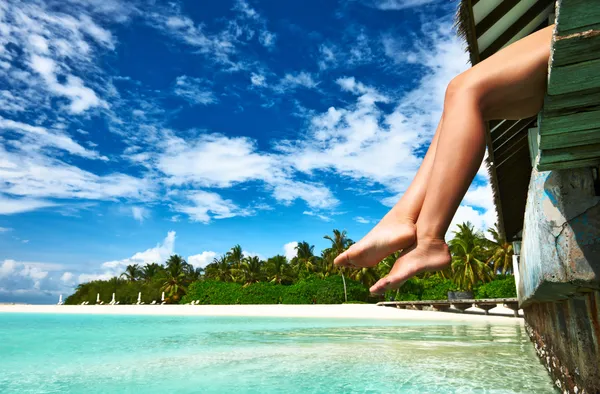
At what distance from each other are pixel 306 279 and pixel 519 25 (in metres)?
28.6

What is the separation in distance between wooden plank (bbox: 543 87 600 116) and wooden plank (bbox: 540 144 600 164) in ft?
0.61

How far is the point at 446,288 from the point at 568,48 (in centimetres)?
2811

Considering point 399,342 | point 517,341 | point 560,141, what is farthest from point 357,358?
point 560,141

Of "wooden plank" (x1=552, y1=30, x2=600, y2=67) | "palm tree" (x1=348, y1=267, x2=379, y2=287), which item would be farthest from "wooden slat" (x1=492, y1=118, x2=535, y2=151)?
"palm tree" (x1=348, y1=267, x2=379, y2=287)

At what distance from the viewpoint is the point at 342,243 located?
3988 cm

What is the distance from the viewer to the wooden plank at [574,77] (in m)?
1.20

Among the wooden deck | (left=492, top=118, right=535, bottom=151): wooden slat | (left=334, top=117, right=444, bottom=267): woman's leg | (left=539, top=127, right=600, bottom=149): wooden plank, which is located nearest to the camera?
(left=539, top=127, right=600, bottom=149): wooden plank

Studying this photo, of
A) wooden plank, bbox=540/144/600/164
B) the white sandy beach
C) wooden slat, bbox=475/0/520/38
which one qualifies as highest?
wooden slat, bbox=475/0/520/38

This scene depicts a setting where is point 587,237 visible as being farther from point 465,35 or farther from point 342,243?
point 342,243

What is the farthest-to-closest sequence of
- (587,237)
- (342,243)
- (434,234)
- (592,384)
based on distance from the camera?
(342,243), (592,384), (434,234), (587,237)

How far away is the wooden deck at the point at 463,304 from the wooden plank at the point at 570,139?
17643 mm

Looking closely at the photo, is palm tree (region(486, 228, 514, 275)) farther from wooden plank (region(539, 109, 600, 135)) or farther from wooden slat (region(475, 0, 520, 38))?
wooden plank (region(539, 109, 600, 135))

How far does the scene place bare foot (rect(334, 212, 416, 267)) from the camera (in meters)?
1.91

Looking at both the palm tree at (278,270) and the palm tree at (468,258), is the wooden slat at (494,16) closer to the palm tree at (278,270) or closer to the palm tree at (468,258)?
the palm tree at (468,258)
